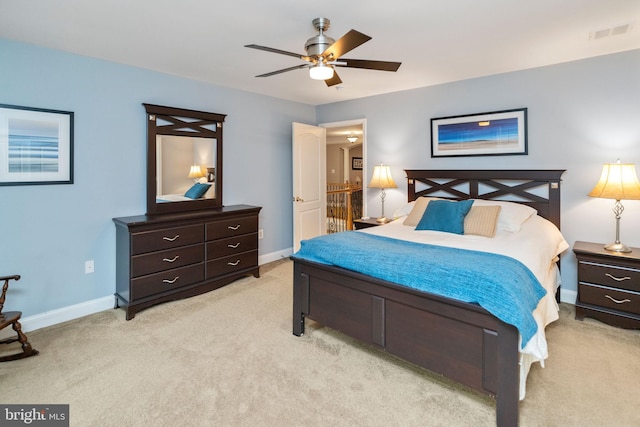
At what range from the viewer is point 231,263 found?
3.98 meters

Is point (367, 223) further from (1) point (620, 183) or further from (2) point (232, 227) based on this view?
(1) point (620, 183)

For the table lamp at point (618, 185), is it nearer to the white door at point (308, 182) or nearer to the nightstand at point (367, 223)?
the nightstand at point (367, 223)

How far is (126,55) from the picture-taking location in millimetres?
3158

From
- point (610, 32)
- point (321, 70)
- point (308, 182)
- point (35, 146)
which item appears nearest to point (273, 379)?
point (321, 70)

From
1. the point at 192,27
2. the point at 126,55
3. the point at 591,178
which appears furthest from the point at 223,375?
the point at 591,178

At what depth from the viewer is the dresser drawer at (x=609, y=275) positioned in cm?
277

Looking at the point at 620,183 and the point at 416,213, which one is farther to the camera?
the point at 416,213

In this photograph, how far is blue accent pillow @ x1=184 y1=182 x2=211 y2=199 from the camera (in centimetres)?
396

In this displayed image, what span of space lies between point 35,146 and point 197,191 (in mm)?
1534

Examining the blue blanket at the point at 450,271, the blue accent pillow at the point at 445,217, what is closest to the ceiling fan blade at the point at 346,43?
the blue blanket at the point at 450,271

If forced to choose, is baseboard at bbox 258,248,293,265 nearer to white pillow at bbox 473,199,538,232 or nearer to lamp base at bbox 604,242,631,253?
white pillow at bbox 473,199,538,232

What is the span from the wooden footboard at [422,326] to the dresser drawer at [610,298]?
6.19 feet

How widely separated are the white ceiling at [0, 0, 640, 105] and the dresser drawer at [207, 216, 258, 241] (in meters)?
1.69

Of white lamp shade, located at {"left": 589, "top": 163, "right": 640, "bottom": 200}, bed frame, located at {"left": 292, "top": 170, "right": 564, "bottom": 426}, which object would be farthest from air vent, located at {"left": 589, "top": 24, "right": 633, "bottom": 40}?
bed frame, located at {"left": 292, "top": 170, "right": 564, "bottom": 426}
